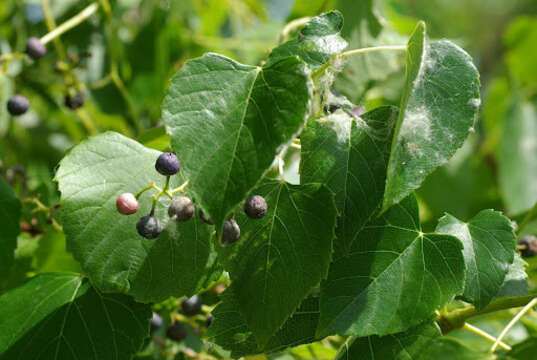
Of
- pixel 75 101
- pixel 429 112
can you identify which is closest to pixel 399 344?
pixel 429 112

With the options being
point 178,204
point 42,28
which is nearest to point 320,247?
point 178,204

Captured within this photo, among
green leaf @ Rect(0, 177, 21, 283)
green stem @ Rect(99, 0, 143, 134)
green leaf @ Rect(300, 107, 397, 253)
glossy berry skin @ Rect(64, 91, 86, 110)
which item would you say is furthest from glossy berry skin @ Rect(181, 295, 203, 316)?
green stem @ Rect(99, 0, 143, 134)

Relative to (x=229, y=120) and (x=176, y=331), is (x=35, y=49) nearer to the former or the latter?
(x=176, y=331)

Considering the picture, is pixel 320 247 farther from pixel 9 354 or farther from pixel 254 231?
pixel 9 354

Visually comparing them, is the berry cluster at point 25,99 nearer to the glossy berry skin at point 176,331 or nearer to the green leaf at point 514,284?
the glossy berry skin at point 176,331

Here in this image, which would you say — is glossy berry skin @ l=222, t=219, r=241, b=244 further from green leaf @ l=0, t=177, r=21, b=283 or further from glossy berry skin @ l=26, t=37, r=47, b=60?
glossy berry skin @ l=26, t=37, r=47, b=60

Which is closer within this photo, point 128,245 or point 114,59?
point 128,245
